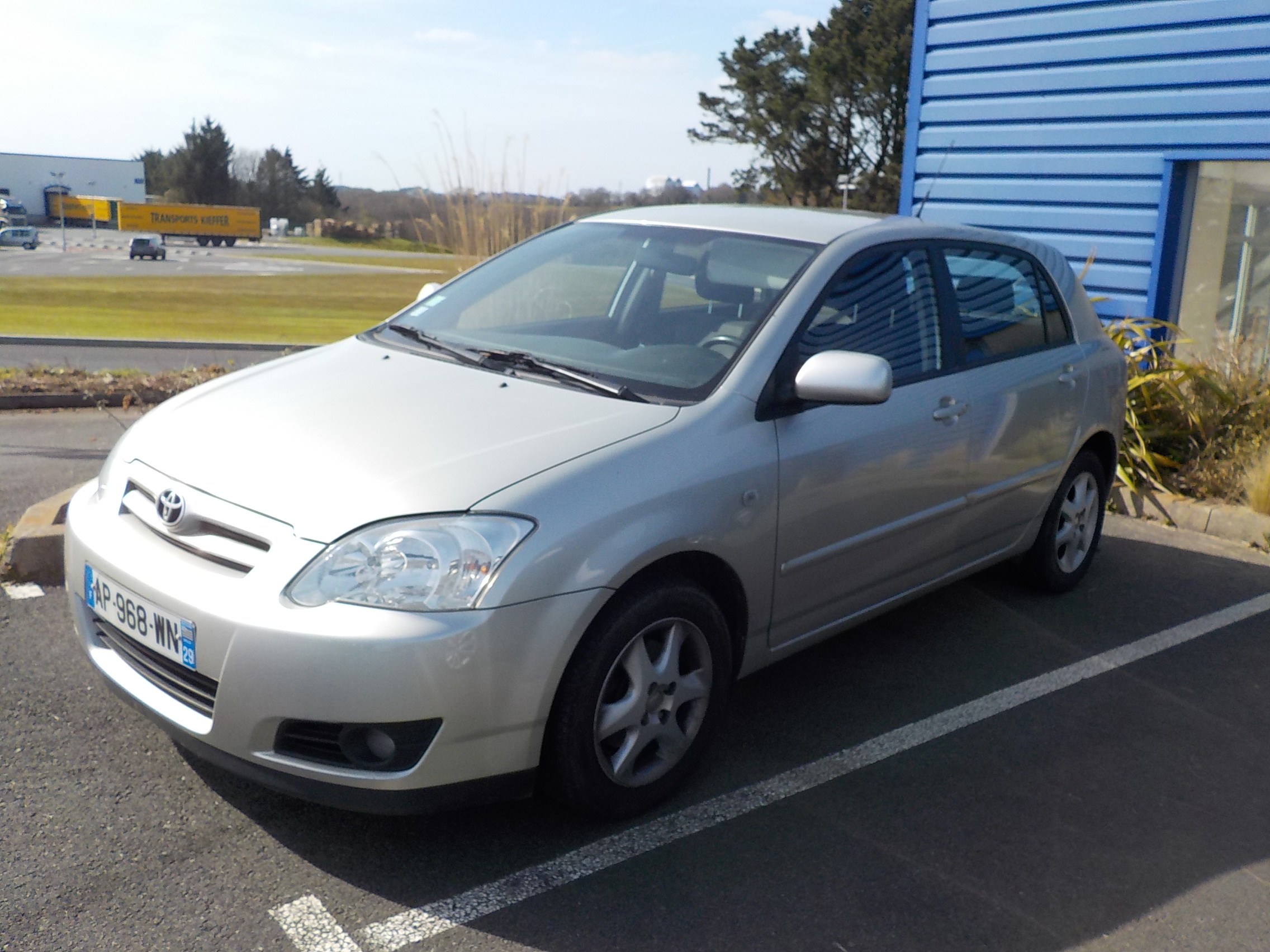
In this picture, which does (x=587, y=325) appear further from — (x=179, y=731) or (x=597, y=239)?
(x=179, y=731)

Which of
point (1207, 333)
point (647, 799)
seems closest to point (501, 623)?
point (647, 799)

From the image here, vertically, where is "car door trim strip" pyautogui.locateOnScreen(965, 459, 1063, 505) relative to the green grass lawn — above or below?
above

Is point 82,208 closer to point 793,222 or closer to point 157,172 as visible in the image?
point 157,172

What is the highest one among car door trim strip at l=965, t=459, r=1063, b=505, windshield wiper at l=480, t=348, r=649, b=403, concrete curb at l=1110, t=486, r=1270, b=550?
windshield wiper at l=480, t=348, r=649, b=403

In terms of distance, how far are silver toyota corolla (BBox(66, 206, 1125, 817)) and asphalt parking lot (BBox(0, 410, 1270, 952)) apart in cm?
26

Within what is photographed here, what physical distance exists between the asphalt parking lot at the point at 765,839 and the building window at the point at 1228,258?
480cm

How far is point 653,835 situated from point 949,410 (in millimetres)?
1860

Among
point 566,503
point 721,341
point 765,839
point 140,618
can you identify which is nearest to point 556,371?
point 721,341

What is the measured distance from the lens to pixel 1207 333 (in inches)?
332

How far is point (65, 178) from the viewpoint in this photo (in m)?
80.8

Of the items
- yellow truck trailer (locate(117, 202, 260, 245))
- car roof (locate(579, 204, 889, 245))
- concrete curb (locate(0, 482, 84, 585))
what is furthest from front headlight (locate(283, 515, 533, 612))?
yellow truck trailer (locate(117, 202, 260, 245))

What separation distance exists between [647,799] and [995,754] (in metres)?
1.23

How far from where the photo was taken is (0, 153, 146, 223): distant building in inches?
3024

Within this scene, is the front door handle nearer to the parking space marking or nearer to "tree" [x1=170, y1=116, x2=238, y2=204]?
the parking space marking
